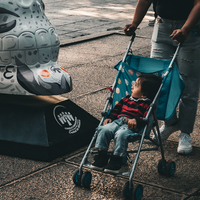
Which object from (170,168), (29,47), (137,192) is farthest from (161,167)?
(29,47)

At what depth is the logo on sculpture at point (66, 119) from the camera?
160 inches

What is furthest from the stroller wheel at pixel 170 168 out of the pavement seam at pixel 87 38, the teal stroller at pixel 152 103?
the pavement seam at pixel 87 38

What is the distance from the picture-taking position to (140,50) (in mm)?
9000

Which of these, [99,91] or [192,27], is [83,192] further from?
[99,91]

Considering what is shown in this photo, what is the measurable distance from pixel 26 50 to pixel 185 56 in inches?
64.4

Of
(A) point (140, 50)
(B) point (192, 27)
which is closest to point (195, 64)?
(B) point (192, 27)

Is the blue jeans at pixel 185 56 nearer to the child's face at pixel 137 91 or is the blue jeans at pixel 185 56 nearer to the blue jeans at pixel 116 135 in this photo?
the child's face at pixel 137 91

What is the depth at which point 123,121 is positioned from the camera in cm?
332

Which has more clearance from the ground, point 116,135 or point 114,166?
point 116,135

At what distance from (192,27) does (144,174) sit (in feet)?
4.74

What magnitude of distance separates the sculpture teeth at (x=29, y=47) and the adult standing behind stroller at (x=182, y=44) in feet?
2.85

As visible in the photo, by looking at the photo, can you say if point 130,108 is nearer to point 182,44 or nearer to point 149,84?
point 149,84

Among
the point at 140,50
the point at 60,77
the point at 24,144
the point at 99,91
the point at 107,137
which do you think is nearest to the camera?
the point at 107,137

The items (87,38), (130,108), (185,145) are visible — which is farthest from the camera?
(87,38)
